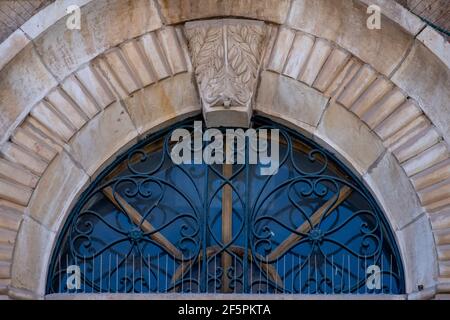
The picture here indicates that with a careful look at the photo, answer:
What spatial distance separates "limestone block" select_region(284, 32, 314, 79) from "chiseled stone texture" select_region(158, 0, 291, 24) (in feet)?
0.65

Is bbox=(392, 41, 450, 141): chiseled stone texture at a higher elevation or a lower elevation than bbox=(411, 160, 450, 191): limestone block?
higher

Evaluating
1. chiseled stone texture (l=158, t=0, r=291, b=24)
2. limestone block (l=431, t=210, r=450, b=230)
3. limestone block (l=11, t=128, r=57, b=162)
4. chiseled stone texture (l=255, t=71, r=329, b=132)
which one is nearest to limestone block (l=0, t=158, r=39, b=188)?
limestone block (l=11, t=128, r=57, b=162)

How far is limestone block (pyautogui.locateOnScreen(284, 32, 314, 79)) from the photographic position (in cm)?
1289

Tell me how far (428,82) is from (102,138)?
2.51 m

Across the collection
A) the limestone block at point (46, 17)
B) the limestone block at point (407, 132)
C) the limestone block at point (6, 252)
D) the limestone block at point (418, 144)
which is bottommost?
the limestone block at point (6, 252)

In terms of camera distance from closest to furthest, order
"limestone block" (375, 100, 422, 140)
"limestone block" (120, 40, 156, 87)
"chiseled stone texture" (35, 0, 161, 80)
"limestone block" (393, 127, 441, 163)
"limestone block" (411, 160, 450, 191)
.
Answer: "limestone block" (411, 160, 450, 191) < "limestone block" (393, 127, 441, 163) < "limestone block" (375, 100, 422, 140) < "chiseled stone texture" (35, 0, 161, 80) < "limestone block" (120, 40, 156, 87)

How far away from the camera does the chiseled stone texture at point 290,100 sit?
42.5 feet

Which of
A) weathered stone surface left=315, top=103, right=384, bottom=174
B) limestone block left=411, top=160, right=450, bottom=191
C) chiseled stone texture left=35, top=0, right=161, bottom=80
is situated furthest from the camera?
weathered stone surface left=315, top=103, right=384, bottom=174

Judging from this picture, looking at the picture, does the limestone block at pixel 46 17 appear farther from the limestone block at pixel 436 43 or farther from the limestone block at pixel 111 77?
the limestone block at pixel 436 43

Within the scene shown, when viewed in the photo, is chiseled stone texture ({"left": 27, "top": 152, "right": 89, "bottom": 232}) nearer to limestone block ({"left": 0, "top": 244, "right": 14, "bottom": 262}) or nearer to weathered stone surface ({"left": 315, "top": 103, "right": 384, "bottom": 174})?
limestone block ({"left": 0, "top": 244, "right": 14, "bottom": 262})

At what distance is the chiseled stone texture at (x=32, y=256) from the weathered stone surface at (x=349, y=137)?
2.22 metres

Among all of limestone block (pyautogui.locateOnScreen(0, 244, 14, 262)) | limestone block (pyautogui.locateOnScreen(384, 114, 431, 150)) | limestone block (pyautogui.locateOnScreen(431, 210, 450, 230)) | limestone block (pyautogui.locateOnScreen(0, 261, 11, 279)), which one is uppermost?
limestone block (pyautogui.locateOnScreen(384, 114, 431, 150))

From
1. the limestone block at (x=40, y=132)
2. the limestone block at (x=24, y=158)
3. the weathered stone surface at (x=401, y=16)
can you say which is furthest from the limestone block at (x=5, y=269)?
the weathered stone surface at (x=401, y=16)

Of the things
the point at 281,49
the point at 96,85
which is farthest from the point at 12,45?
the point at 281,49
